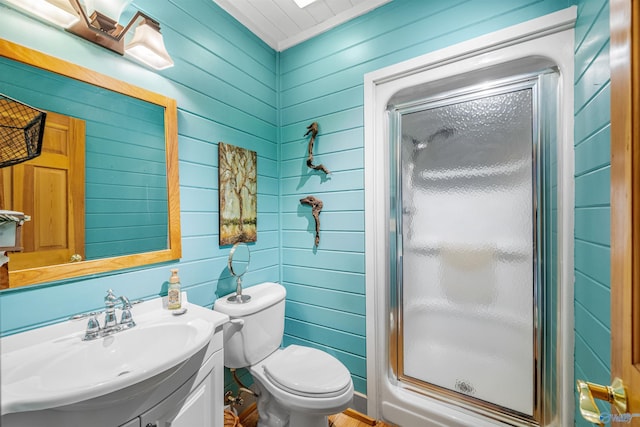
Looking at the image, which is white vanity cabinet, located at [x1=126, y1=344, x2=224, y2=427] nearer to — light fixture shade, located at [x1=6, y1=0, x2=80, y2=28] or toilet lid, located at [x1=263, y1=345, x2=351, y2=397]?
toilet lid, located at [x1=263, y1=345, x2=351, y2=397]

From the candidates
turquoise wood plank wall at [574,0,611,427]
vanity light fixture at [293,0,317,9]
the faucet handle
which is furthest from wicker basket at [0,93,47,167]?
turquoise wood plank wall at [574,0,611,427]

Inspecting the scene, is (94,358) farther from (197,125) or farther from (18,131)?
(197,125)

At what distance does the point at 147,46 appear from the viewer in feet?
3.59

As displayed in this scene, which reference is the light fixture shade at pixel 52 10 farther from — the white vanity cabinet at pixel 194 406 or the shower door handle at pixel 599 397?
the shower door handle at pixel 599 397

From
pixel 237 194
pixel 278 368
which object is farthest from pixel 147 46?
pixel 278 368

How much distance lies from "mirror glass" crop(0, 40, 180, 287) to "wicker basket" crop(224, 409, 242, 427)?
2.84 feet

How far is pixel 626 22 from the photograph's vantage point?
48cm

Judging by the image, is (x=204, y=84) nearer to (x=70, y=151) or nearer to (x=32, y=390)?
(x=70, y=151)

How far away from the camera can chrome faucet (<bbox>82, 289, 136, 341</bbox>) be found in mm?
917

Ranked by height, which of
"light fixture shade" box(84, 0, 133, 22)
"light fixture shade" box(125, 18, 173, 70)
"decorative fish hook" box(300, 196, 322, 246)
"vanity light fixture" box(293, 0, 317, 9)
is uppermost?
"vanity light fixture" box(293, 0, 317, 9)

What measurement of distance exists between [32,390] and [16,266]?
1.51ft

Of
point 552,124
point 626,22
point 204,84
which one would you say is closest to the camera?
point 626,22

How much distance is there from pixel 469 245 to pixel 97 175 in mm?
1740

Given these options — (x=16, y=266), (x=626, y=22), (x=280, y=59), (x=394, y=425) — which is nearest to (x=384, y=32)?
(x=280, y=59)
